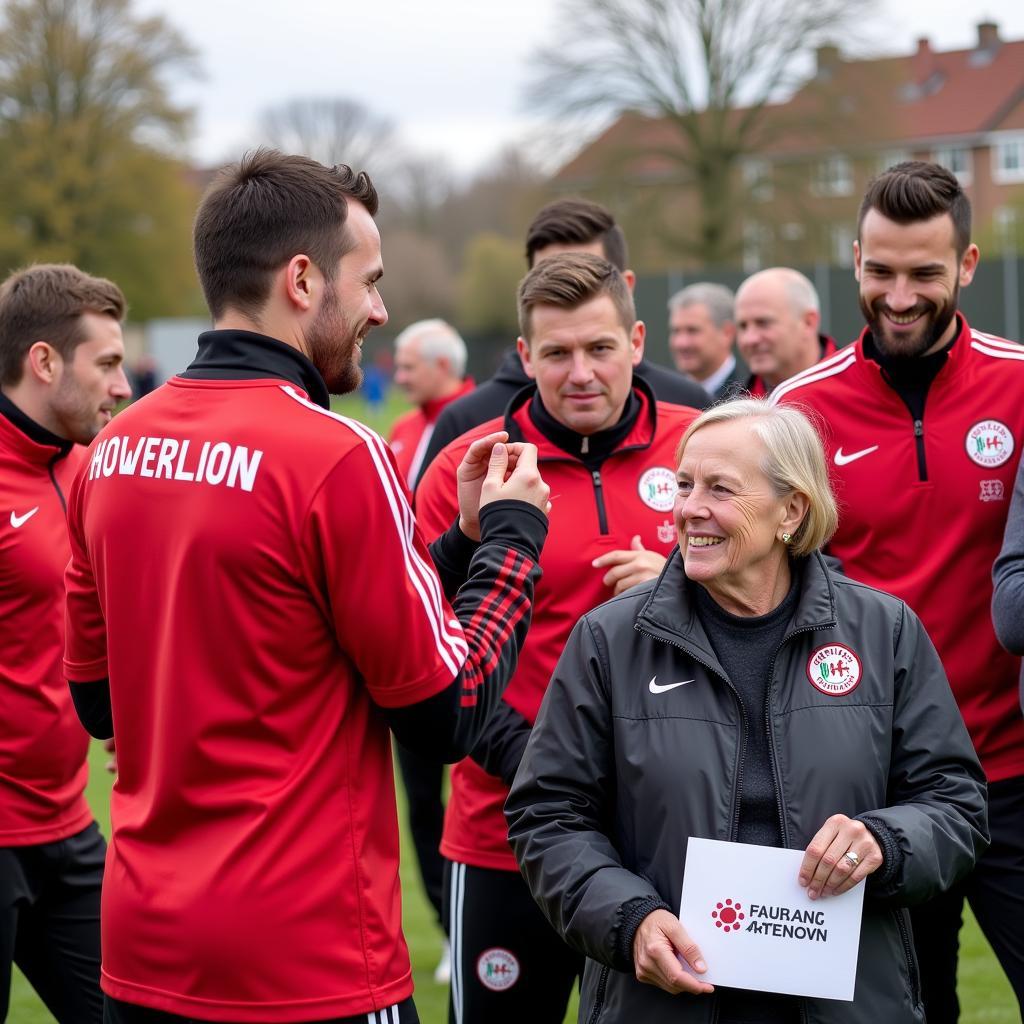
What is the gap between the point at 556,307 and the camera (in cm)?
409

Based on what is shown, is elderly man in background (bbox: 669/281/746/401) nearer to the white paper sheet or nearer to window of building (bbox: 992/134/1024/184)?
the white paper sheet

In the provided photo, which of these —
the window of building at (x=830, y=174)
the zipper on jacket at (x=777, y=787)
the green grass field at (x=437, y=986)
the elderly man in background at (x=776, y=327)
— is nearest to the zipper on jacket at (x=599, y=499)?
the zipper on jacket at (x=777, y=787)

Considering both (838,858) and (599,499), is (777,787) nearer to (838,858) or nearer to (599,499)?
(838,858)

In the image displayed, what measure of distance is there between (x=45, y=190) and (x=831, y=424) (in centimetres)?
4336

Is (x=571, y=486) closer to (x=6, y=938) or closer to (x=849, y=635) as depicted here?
(x=849, y=635)

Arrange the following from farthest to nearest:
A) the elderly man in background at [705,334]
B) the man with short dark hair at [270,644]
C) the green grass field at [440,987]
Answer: the elderly man in background at [705,334], the green grass field at [440,987], the man with short dark hair at [270,644]

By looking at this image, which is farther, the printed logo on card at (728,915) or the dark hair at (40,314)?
the dark hair at (40,314)

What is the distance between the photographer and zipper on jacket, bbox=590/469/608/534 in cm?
397

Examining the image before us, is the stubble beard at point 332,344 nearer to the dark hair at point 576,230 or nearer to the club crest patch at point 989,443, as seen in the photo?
the club crest patch at point 989,443

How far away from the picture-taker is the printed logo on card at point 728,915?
2771 millimetres

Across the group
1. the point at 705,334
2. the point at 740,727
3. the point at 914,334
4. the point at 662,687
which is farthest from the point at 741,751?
the point at 705,334

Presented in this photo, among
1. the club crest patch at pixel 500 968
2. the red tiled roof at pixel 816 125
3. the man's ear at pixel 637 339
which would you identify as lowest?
the club crest patch at pixel 500 968

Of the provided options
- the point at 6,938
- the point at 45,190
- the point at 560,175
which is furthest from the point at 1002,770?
the point at 45,190

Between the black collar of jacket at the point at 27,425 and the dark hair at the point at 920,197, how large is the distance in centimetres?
246
